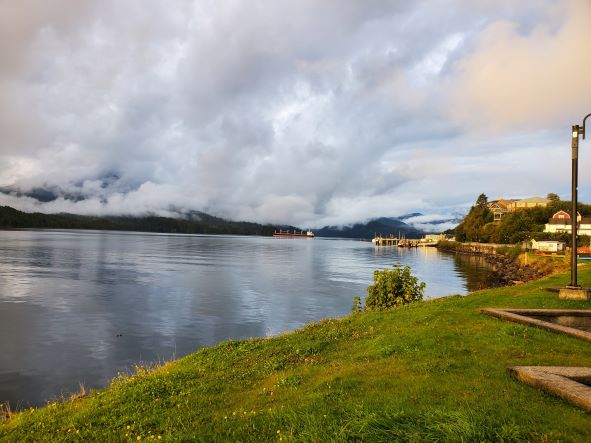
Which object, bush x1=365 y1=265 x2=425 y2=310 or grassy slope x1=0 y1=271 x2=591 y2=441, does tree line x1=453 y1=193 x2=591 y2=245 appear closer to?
bush x1=365 y1=265 x2=425 y2=310

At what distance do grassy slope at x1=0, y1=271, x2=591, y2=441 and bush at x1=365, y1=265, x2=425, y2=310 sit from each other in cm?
1253

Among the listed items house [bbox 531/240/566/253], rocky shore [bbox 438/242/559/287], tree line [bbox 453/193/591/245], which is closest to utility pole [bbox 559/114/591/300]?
rocky shore [bbox 438/242/559/287]

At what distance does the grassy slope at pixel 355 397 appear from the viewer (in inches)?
281

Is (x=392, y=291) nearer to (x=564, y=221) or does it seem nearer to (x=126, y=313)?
(x=126, y=313)

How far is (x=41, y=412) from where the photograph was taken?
36.2 ft

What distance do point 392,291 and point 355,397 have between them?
21343 mm

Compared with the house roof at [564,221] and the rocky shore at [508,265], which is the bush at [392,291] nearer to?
the rocky shore at [508,265]

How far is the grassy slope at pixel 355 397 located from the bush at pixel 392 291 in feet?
41.1

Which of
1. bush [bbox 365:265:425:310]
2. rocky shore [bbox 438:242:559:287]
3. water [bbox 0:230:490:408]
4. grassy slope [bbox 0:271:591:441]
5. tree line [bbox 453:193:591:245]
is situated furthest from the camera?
tree line [bbox 453:193:591:245]

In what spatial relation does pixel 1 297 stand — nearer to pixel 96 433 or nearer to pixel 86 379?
pixel 86 379

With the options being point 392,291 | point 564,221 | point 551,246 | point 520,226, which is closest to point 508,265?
point 551,246

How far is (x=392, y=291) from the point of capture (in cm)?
2967

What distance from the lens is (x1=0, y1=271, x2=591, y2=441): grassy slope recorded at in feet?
23.5

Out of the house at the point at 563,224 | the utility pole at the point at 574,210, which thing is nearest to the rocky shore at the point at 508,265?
the house at the point at 563,224
